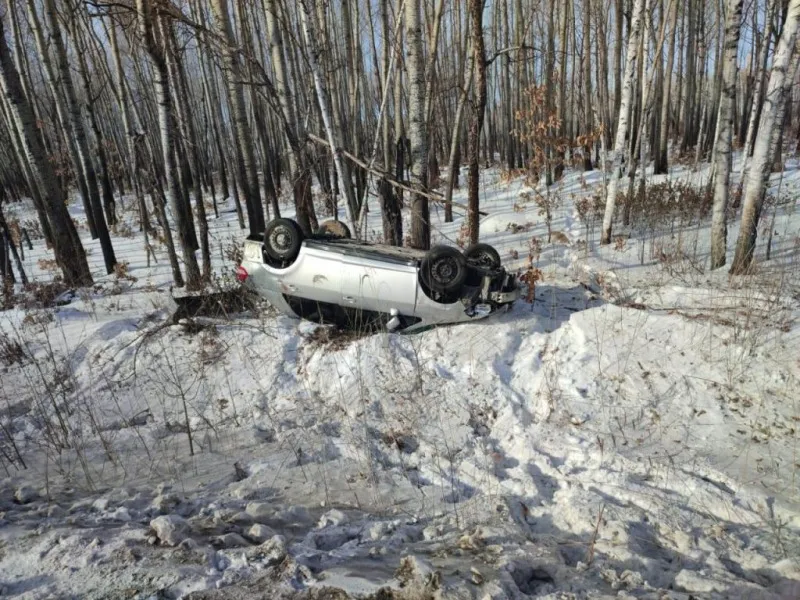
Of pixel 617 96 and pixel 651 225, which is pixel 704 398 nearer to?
pixel 651 225

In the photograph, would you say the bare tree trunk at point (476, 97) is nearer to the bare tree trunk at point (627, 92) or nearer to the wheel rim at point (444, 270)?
the wheel rim at point (444, 270)

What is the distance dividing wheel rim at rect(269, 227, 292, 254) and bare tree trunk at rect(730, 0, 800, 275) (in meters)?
5.39

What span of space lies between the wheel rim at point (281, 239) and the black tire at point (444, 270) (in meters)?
1.54

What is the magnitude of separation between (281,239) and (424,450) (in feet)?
9.40

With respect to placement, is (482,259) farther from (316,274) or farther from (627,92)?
(627,92)

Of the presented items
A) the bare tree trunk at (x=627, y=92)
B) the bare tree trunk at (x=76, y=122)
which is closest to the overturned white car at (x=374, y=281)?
the bare tree trunk at (x=627, y=92)

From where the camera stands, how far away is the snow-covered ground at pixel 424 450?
6.75 ft

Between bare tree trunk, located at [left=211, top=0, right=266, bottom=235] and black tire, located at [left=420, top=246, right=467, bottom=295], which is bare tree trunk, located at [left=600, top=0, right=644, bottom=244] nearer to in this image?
black tire, located at [left=420, top=246, right=467, bottom=295]

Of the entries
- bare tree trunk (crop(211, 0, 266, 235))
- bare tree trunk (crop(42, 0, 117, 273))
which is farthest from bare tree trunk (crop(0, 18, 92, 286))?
bare tree trunk (crop(211, 0, 266, 235))

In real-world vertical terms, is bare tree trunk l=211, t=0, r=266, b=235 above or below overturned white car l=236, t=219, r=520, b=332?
above

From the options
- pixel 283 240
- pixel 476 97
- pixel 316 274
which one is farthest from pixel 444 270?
pixel 476 97

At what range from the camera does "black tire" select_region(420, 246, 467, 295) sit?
4.60 m

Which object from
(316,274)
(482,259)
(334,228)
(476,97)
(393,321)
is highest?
(476,97)

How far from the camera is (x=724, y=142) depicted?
6000 mm
